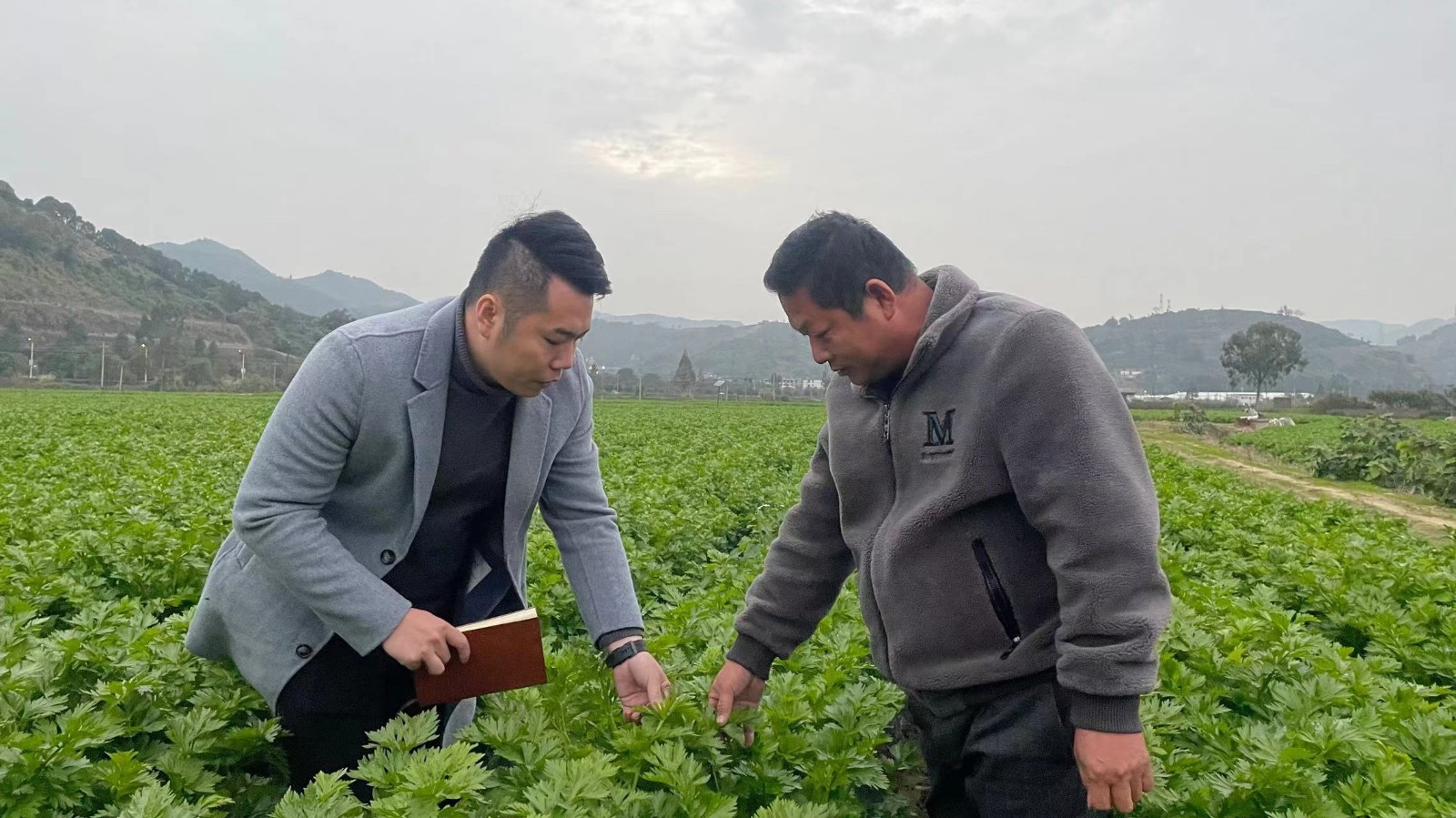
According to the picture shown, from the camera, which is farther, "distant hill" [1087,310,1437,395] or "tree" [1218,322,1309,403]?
"distant hill" [1087,310,1437,395]

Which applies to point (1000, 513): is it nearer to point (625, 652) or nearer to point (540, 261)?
point (625, 652)

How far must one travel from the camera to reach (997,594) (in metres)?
A: 2.44

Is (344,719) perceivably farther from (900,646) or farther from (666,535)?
(666,535)

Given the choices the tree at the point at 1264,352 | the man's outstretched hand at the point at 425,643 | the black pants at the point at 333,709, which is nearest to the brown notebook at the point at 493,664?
the man's outstretched hand at the point at 425,643

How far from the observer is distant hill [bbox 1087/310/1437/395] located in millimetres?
160625

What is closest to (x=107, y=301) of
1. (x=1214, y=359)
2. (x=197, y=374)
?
(x=197, y=374)

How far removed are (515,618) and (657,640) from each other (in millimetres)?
1057

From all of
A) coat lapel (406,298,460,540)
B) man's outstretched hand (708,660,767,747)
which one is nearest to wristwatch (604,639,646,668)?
man's outstretched hand (708,660,767,747)

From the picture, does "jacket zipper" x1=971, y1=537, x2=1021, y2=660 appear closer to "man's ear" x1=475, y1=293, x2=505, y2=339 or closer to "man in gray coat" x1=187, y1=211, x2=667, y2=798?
"man in gray coat" x1=187, y1=211, x2=667, y2=798

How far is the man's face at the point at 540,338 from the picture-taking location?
2596mm

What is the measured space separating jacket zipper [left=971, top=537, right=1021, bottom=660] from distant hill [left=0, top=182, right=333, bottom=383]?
85.3 m

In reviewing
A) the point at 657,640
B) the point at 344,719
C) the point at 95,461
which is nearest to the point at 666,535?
the point at 657,640

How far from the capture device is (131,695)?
2.70 meters

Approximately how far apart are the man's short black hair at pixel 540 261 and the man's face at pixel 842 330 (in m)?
0.54
